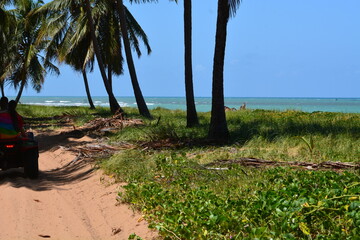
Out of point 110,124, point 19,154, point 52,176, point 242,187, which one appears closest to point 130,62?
point 110,124

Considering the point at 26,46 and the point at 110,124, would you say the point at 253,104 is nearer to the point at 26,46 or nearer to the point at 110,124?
the point at 26,46

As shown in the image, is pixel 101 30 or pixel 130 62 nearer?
pixel 130 62

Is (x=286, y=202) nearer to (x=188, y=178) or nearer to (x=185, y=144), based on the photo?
(x=188, y=178)

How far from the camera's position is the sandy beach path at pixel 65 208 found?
5977 millimetres

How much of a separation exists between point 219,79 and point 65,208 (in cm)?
680

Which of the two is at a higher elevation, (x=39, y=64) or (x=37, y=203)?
(x=39, y=64)

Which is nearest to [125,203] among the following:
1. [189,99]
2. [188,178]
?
[188,178]

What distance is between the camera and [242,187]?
22.3 feet

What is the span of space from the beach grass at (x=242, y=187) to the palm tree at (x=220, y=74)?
1.41 ft

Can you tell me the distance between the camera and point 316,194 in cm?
561

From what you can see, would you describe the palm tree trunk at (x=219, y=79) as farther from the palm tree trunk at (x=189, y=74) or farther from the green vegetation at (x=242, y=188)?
the palm tree trunk at (x=189, y=74)

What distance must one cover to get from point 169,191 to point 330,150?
14.6ft

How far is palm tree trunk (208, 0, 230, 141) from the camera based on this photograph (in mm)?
12688

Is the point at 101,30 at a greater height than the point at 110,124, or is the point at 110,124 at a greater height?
the point at 101,30
